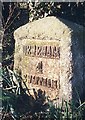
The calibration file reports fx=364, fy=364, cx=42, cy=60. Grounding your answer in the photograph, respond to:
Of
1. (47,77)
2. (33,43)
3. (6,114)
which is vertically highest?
(33,43)

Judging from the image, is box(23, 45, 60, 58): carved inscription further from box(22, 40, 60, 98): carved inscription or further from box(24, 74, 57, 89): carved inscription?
box(24, 74, 57, 89): carved inscription

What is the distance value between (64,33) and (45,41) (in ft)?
1.15

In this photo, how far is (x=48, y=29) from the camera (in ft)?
14.1

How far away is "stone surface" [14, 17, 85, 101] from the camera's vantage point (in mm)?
4094

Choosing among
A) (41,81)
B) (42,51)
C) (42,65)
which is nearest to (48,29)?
(42,51)

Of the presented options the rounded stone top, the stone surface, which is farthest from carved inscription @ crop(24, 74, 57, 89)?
the rounded stone top

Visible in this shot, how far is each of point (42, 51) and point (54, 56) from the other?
205mm

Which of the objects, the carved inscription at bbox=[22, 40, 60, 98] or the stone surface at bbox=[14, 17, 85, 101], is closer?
the stone surface at bbox=[14, 17, 85, 101]

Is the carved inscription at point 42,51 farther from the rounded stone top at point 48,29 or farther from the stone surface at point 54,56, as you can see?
the rounded stone top at point 48,29

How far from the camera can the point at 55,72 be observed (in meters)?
4.26

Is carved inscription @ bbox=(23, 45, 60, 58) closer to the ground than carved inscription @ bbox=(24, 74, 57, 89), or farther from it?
farther from it

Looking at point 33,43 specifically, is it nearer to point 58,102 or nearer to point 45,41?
Answer: point 45,41

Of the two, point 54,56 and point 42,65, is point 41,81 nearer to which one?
point 42,65

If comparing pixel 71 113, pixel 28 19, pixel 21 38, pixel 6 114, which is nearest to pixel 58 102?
pixel 71 113
